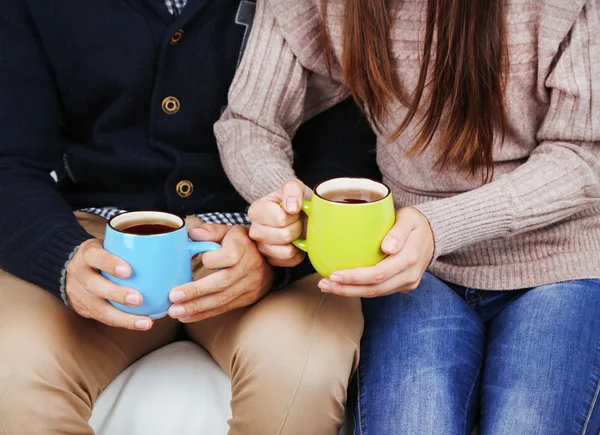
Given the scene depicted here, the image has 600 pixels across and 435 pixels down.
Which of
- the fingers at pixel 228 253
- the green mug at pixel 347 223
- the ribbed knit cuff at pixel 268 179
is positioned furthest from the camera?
the ribbed knit cuff at pixel 268 179

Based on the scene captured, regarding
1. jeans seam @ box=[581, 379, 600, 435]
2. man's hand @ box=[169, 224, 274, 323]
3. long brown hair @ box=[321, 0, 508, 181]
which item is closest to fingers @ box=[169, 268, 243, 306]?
man's hand @ box=[169, 224, 274, 323]

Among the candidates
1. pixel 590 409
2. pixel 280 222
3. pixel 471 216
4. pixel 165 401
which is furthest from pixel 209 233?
pixel 590 409

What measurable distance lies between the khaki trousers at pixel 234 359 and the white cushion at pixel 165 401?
2 centimetres

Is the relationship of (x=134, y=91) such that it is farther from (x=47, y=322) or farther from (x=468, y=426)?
(x=468, y=426)

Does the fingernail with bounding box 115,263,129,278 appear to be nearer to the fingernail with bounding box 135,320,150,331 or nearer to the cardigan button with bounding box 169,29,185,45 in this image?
the fingernail with bounding box 135,320,150,331

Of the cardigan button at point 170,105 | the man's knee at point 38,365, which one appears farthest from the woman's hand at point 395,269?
the cardigan button at point 170,105

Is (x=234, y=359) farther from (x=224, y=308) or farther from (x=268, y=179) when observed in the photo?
(x=268, y=179)

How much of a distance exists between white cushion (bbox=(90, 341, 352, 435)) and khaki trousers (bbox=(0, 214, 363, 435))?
22 mm

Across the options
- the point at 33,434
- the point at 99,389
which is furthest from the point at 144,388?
the point at 33,434

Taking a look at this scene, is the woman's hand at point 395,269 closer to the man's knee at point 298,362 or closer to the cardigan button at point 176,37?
the man's knee at point 298,362

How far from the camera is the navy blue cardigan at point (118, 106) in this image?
1168 millimetres

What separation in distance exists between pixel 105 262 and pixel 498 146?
0.59 metres

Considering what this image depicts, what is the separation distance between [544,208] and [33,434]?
723 millimetres

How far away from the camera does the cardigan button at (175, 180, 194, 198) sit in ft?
4.09
